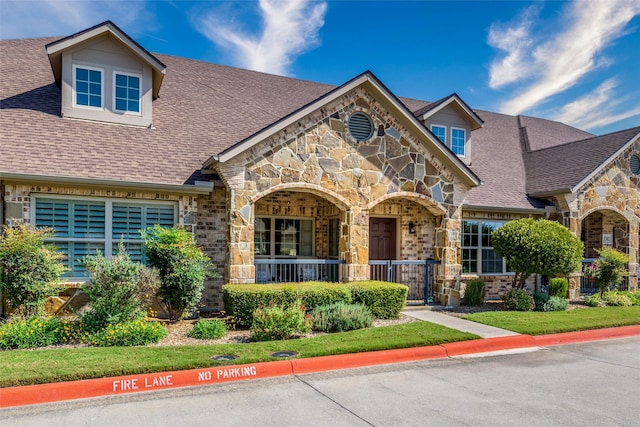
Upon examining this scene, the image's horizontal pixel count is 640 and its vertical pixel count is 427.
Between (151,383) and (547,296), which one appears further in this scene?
(547,296)

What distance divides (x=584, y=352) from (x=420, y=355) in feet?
11.3

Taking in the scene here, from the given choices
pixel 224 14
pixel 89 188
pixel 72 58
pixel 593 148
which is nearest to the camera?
pixel 89 188

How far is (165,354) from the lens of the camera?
7543 mm

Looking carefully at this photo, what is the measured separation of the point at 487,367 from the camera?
7.90 m

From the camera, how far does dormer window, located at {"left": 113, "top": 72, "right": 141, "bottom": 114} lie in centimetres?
1244

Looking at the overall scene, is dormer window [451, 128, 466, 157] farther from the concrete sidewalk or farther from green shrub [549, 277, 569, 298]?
the concrete sidewalk

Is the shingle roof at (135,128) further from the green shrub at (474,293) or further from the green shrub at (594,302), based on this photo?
the green shrub at (594,302)

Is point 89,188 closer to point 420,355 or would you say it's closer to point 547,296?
point 420,355

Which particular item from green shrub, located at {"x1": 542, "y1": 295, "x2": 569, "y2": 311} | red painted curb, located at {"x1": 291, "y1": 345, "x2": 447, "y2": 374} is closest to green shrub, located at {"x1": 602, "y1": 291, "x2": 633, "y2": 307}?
green shrub, located at {"x1": 542, "y1": 295, "x2": 569, "y2": 311}

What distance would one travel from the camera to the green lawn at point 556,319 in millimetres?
10516

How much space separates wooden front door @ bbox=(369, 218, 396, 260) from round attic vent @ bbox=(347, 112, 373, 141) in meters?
3.44

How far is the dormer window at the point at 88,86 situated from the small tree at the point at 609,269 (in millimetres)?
15900

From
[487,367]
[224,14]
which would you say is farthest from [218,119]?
[487,367]

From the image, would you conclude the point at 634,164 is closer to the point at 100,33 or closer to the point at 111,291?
the point at 111,291
